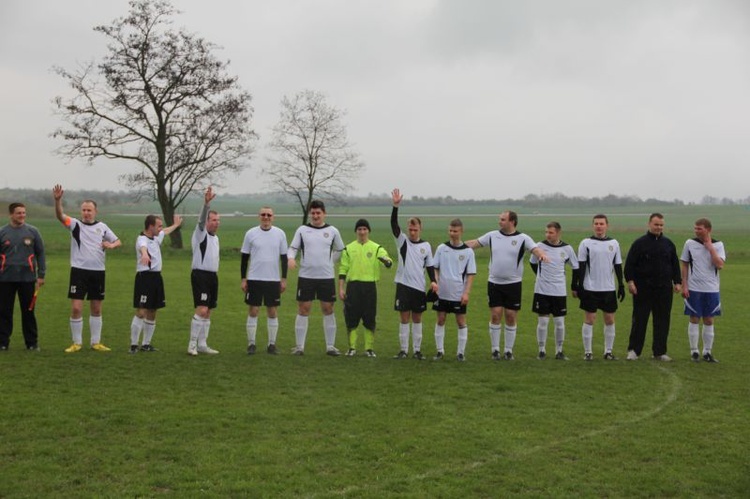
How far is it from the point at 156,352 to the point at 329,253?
128 inches

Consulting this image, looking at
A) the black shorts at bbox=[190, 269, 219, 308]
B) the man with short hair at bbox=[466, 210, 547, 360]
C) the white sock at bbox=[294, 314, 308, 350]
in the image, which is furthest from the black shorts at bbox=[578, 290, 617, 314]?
the black shorts at bbox=[190, 269, 219, 308]

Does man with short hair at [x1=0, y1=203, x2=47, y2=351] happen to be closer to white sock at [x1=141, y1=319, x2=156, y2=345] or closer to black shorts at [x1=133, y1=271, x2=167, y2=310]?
black shorts at [x1=133, y1=271, x2=167, y2=310]

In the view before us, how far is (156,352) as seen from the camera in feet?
39.9

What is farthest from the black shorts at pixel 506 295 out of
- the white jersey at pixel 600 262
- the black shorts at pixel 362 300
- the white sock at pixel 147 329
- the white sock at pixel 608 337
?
the white sock at pixel 147 329

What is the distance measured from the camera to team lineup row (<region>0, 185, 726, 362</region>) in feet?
39.0

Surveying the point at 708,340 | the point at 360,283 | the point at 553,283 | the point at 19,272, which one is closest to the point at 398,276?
the point at 360,283

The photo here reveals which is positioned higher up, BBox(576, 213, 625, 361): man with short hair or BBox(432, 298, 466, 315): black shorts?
BBox(576, 213, 625, 361): man with short hair

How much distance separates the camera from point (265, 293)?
12.1 metres

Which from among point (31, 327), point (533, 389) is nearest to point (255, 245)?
point (31, 327)

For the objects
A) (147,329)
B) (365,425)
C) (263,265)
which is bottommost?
(365,425)

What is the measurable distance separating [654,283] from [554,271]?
176 centimetres

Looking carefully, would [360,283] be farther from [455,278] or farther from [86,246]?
[86,246]

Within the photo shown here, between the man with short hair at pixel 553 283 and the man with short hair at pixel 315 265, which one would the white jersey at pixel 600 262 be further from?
the man with short hair at pixel 315 265

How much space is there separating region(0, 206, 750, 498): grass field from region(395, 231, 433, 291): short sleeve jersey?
4.25 ft
